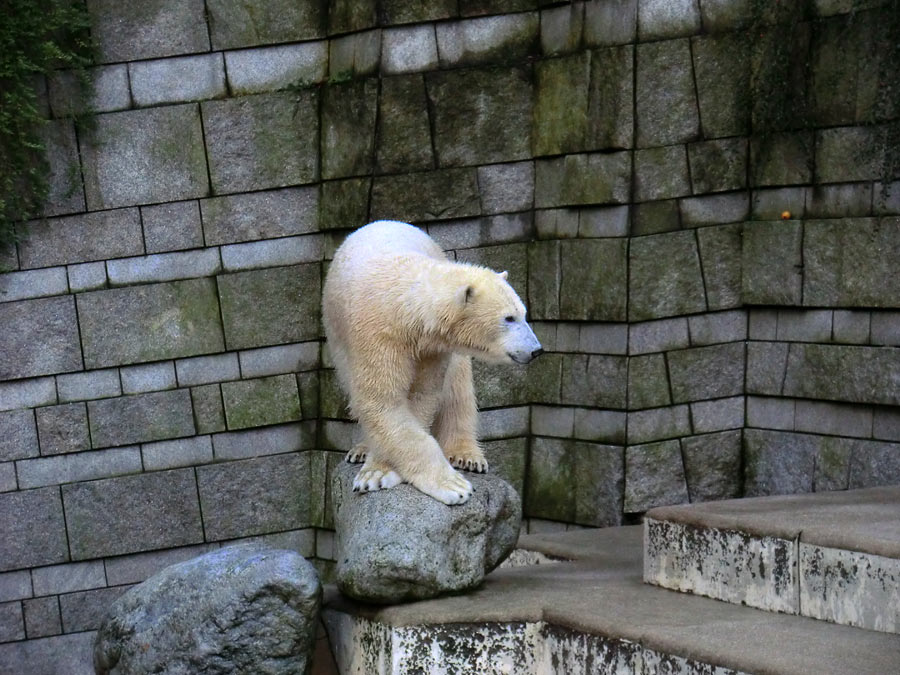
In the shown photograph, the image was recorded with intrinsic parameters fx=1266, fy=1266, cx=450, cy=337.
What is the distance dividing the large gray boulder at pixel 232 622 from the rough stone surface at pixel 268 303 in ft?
8.03

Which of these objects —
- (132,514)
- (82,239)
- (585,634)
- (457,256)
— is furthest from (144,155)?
(585,634)

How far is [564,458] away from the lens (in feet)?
21.3

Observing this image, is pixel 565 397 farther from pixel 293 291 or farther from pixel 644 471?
pixel 293 291

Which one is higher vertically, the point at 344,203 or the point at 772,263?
the point at 344,203

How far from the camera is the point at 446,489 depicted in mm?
4633

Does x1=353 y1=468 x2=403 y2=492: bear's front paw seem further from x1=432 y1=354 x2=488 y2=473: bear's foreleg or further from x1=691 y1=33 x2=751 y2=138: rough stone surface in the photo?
x1=691 y1=33 x2=751 y2=138: rough stone surface

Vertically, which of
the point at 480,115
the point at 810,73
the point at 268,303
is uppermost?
the point at 810,73

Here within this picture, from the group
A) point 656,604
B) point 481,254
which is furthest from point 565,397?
point 656,604

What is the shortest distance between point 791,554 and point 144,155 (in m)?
4.26

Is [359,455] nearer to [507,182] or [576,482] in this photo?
[576,482]

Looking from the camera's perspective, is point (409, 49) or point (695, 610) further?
point (409, 49)

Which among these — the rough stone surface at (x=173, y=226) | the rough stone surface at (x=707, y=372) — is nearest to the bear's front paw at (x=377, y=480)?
the rough stone surface at (x=707, y=372)

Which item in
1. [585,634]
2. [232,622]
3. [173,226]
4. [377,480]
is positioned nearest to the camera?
[585,634]

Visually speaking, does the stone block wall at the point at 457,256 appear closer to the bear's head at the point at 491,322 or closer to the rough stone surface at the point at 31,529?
the rough stone surface at the point at 31,529
